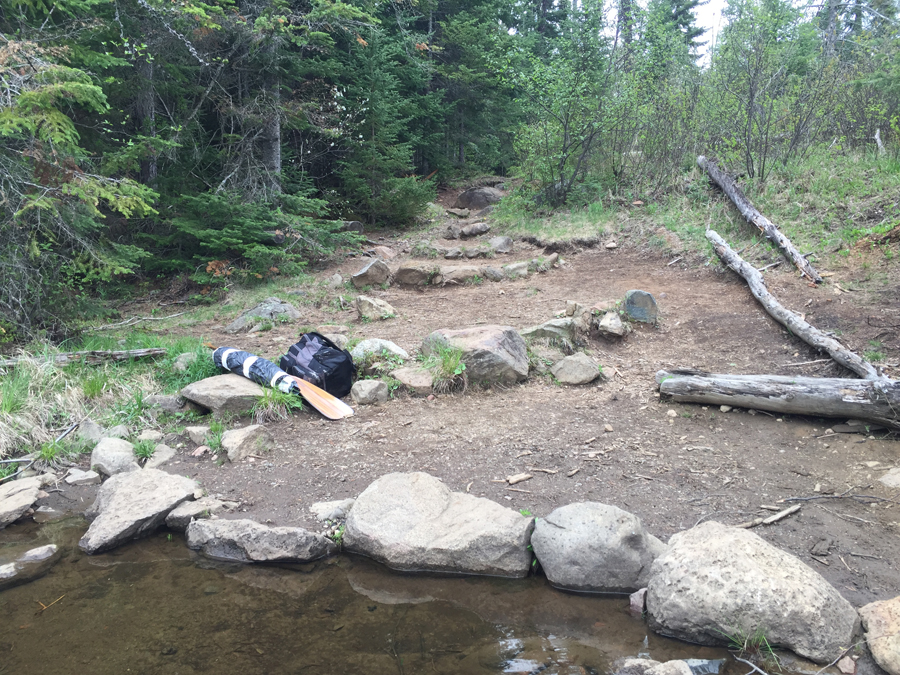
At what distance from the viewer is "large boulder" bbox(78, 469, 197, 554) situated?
11.6ft

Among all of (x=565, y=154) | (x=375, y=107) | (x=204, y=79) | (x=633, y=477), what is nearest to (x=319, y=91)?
(x=375, y=107)

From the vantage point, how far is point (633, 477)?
12.9 feet

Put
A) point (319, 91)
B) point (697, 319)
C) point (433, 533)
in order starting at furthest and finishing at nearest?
point (319, 91) → point (697, 319) → point (433, 533)

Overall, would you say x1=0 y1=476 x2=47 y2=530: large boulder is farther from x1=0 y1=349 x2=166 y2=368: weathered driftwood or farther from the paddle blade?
the paddle blade

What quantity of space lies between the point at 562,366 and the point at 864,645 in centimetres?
340

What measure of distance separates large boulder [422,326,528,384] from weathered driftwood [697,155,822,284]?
4.39m

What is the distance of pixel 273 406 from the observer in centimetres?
504

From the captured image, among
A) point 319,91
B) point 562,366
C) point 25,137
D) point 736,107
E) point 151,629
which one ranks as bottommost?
point 151,629

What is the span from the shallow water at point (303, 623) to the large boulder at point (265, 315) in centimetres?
450

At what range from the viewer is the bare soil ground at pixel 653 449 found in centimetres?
339

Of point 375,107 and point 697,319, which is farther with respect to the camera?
point 375,107

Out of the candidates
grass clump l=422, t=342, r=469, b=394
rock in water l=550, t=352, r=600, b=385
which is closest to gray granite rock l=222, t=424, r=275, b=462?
grass clump l=422, t=342, r=469, b=394

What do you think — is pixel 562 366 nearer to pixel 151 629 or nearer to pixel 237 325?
pixel 151 629

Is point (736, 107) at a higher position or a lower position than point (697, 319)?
higher
